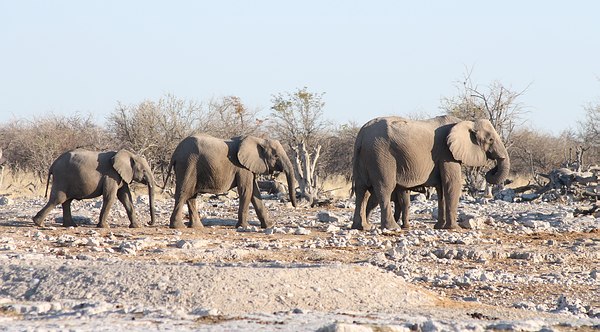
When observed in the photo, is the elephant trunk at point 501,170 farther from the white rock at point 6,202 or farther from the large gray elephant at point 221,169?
the white rock at point 6,202

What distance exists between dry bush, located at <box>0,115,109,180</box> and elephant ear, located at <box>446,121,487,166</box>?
17.9 metres

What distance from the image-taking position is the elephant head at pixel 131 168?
1872cm

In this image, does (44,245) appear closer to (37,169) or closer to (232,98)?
(37,169)

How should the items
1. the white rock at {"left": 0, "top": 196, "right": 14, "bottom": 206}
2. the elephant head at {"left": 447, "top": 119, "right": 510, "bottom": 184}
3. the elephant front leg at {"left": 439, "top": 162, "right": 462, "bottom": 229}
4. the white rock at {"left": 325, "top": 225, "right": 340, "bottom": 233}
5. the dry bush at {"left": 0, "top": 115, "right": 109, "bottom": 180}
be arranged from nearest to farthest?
1. the white rock at {"left": 325, "top": 225, "right": 340, "bottom": 233}
2. the elephant front leg at {"left": 439, "top": 162, "right": 462, "bottom": 229}
3. the elephant head at {"left": 447, "top": 119, "right": 510, "bottom": 184}
4. the white rock at {"left": 0, "top": 196, "right": 14, "bottom": 206}
5. the dry bush at {"left": 0, "top": 115, "right": 109, "bottom": 180}

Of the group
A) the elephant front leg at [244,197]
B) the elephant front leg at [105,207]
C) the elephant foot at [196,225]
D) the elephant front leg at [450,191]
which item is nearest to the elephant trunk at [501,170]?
the elephant front leg at [450,191]

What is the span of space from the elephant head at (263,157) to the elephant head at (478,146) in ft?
9.09

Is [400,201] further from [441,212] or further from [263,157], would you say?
[263,157]

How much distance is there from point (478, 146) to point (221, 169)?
4.33 meters

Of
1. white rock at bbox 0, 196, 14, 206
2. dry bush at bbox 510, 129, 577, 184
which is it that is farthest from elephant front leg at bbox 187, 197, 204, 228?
dry bush at bbox 510, 129, 577, 184

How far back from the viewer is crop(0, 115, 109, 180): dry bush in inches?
1426

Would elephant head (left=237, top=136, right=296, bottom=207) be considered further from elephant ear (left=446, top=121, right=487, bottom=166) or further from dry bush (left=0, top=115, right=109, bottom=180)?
dry bush (left=0, top=115, right=109, bottom=180)

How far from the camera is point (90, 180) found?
727 inches

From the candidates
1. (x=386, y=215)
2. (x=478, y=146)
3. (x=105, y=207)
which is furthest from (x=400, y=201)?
(x=105, y=207)

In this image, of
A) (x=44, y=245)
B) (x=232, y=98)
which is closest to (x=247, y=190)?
(x=44, y=245)
